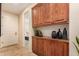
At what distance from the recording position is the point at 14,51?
2256mm

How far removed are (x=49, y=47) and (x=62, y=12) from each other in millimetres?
813

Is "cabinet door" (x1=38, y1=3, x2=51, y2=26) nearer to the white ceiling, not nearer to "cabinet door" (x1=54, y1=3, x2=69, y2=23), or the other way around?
"cabinet door" (x1=54, y1=3, x2=69, y2=23)

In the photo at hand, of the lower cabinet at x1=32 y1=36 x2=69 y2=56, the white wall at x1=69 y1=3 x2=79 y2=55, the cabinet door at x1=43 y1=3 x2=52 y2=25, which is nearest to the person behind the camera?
the white wall at x1=69 y1=3 x2=79 y2=55

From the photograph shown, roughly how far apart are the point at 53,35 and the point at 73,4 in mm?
817

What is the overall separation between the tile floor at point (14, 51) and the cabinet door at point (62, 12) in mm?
949

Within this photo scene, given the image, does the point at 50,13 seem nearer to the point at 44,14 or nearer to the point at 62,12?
the point at 44,14

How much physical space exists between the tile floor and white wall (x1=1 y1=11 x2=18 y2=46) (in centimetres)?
11

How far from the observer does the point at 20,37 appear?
2.31 meters

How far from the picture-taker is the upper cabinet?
2260mm

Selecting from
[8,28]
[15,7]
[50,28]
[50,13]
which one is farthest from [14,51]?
[50,13]

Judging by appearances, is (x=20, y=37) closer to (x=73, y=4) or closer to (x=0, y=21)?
(x=0, y=21)

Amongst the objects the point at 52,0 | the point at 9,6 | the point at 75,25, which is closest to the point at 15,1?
the point at 9,6

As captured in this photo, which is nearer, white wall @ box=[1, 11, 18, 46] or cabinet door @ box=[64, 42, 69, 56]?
cabinet door @ box=[64, 42, 69, 56]

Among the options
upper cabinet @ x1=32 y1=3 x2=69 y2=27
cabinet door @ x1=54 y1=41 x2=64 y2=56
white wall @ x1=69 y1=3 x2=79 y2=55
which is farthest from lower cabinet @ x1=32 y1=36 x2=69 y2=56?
upper cabinet @ x1=32 y1=3 x2=69 y2=27
